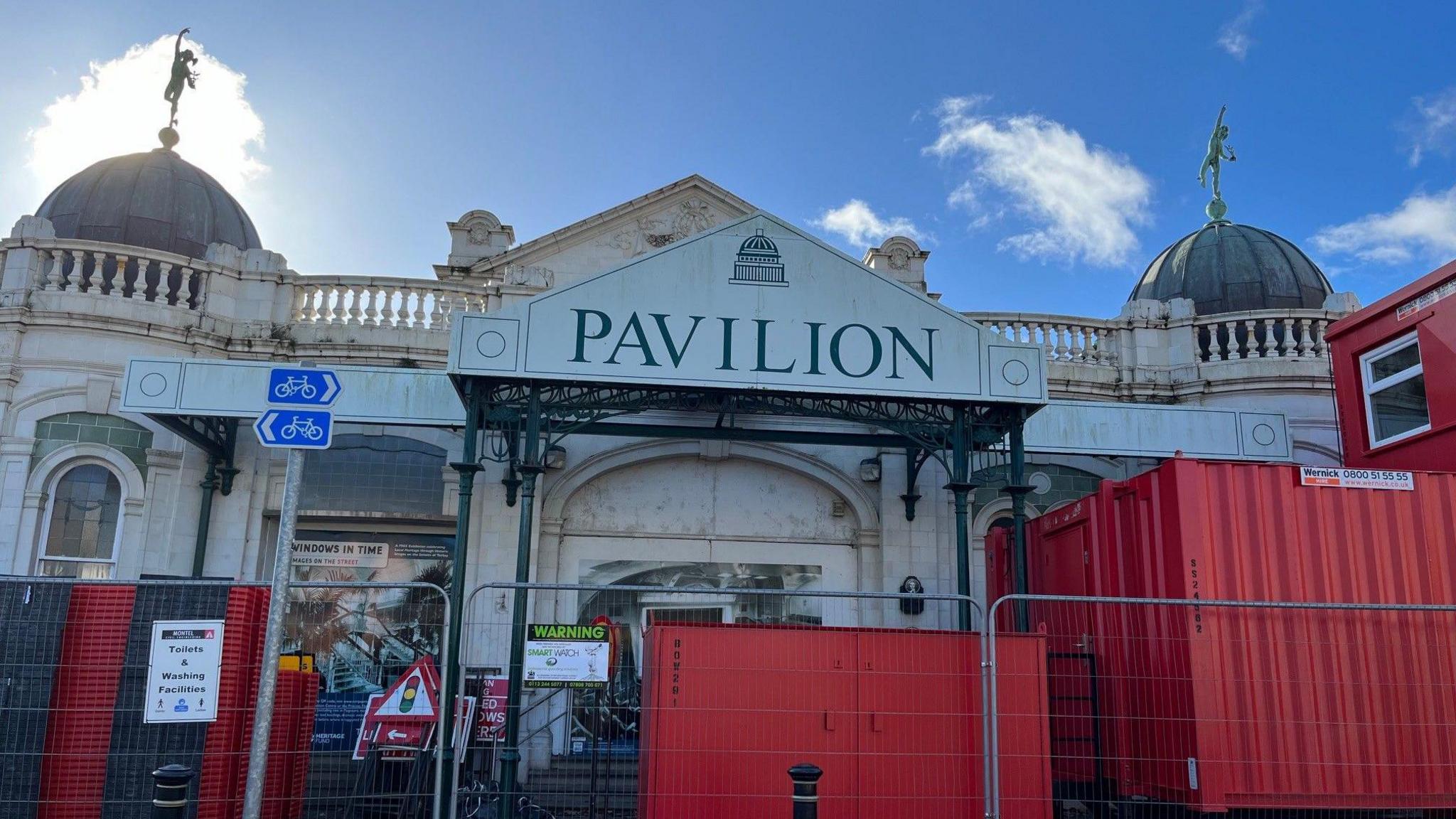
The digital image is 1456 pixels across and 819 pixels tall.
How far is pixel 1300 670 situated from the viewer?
8.45 m

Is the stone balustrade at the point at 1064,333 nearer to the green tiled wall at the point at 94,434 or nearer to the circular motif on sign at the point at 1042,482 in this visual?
the circular motif on sign at the point at 1042,482

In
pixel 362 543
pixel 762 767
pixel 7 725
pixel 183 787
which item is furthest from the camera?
pixel 362 543

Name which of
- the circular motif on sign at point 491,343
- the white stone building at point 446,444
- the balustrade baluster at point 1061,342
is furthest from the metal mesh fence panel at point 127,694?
the balustrade baluster at point 1061,342

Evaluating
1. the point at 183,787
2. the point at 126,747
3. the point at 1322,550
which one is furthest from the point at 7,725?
the point at 1322,550

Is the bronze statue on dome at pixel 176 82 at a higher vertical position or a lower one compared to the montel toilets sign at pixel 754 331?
higher

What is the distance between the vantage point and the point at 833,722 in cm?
816

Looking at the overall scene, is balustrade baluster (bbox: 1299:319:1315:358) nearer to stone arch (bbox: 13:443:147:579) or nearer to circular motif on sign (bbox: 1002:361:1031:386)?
circular motif on sign (bbox: 1002:361:1031:386)

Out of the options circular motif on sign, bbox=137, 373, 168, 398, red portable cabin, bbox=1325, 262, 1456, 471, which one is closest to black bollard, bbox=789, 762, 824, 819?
red portable cabin, bbox=1325, 262, 1456, 471

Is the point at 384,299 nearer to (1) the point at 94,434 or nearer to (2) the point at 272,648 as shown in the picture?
(1) the point at 94,434

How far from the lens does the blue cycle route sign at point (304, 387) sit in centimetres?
648

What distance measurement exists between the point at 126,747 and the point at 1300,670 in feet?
28.5

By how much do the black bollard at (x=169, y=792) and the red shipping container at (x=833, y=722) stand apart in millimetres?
3098

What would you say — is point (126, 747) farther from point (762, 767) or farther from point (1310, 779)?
point (1310, 779)

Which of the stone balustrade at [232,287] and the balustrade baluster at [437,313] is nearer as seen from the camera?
the stone balustrade at [232,287]
